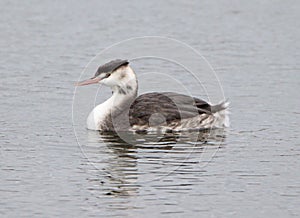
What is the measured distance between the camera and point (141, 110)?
14.1 metres

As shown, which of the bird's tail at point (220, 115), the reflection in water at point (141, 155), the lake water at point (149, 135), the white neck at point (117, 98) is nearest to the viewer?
the lake water at point (149, 135)

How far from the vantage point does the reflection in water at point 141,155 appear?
11.3 m

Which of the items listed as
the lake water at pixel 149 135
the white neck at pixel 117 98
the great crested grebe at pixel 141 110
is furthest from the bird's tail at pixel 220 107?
the white neck at pixel 117 98

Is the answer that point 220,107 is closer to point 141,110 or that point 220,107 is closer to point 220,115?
point 220,115

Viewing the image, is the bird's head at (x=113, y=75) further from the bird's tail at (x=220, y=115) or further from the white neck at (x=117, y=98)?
the bird's tail at (x=220, y=115)

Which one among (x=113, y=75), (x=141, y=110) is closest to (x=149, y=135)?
(x=141, y=110)

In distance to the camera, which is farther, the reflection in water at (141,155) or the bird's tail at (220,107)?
the bird's tail at (220,107)

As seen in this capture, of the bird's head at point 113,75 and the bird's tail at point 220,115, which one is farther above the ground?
the bird's head at point 113,75

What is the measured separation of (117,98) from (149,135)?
2.80ft

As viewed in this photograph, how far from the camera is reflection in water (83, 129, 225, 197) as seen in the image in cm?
1129

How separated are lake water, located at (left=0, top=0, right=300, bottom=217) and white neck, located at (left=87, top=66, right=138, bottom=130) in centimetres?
27

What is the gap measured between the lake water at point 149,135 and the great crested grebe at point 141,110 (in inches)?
11.7

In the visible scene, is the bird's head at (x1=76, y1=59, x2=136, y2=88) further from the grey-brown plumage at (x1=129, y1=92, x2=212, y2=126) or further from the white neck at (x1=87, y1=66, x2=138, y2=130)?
the grey-brown plumage at (x1=129, y1=92, x2=212, y2=126)

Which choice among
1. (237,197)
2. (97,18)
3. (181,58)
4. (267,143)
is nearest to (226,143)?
(267,143)
